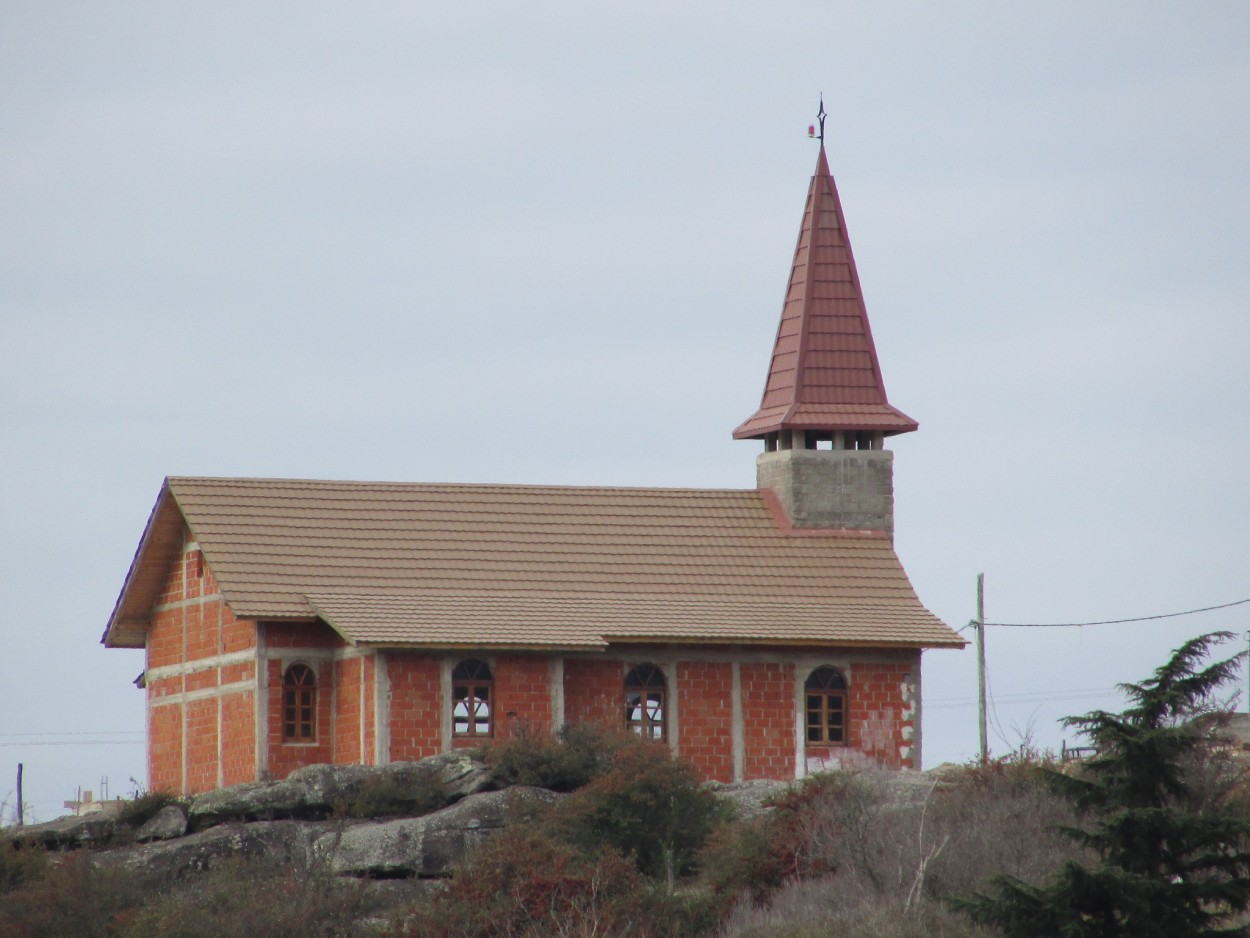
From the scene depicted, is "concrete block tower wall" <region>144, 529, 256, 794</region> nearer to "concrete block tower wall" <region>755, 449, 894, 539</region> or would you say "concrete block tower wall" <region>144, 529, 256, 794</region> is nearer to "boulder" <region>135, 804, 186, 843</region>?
"boulder" <region>135, 804, 186, 843</region>

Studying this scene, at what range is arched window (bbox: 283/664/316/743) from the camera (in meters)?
35.0

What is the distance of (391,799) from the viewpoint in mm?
30250

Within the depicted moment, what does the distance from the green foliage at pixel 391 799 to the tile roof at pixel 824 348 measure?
12596mm

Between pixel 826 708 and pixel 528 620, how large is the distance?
211 inches

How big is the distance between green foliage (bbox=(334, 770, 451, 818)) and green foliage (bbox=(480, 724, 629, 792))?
895mm

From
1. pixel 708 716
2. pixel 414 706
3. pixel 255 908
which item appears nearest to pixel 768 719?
pixel 708 716

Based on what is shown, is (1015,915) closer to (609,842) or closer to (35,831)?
(609,842)

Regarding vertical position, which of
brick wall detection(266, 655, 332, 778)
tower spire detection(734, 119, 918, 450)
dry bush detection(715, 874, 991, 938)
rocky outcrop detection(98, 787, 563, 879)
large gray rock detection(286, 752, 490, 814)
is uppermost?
tower spire detection(734, 119, 918, 450)

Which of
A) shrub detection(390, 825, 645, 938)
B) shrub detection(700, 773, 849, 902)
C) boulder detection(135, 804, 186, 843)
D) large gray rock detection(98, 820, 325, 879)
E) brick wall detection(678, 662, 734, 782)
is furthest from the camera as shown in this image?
brick wall detection(678, 662, 734, 782)

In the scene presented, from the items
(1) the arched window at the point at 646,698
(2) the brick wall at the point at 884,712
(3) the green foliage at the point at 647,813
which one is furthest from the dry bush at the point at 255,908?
(2) the brick wall at the point at 884,712

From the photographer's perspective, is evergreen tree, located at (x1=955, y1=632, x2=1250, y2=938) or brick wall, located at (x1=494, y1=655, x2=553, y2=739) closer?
evergreen tree, located at (x1=955, y1=632, x2=1250, y2=938)

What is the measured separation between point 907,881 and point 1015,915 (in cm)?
614

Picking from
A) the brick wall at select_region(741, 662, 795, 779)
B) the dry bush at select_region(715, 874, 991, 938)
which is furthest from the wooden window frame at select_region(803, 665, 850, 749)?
the dry bush at select_region(715, 874, 991, 938)

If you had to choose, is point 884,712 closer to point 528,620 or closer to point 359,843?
point 528,620
